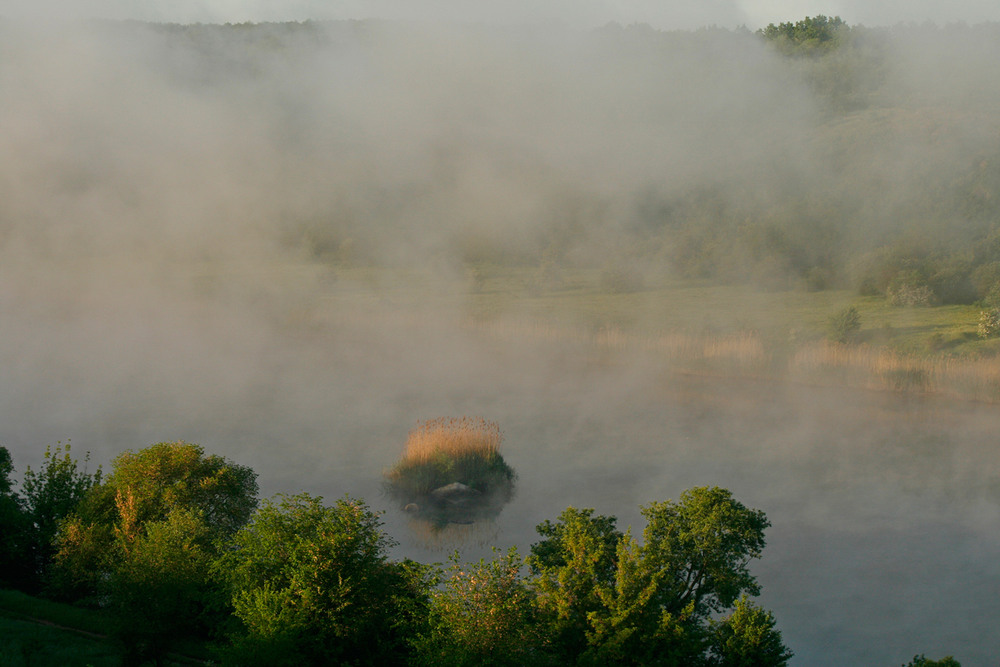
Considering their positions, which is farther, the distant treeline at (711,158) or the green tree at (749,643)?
the distant treeline at (711,158)

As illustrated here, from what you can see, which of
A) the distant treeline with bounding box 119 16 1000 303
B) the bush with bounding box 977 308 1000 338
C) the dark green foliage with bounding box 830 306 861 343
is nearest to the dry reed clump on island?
the dark green foliage with bounding box 830 306 861 343

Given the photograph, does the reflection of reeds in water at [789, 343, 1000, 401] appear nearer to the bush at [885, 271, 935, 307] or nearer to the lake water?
the lake water

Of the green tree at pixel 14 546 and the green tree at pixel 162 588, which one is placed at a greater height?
the green tree at pixel 14 546

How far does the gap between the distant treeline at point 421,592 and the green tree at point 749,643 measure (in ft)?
0.05

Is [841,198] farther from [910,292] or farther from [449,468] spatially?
[449,468]

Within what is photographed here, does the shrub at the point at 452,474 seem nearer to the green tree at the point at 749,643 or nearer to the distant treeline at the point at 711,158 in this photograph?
the green tree at the point at 749,643

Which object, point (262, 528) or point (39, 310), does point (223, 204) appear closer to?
point (39, 310)

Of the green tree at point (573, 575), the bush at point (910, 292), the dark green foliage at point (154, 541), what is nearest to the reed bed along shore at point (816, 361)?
the bush at point (910, 292)

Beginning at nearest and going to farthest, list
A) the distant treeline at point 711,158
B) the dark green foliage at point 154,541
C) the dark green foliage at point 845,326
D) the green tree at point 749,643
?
the green tree at point 749,643
the dark green foliage at point 154,541
the dark green foliage at point 845,326
the distant treeline at point 711,158

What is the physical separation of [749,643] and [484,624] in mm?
2510

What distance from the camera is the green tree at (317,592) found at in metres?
8.11

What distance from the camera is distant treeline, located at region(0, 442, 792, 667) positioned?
789cm

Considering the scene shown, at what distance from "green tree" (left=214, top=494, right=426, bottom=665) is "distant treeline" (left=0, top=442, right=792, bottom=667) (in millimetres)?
17

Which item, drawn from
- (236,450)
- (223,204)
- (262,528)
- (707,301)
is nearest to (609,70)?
(223,204)
